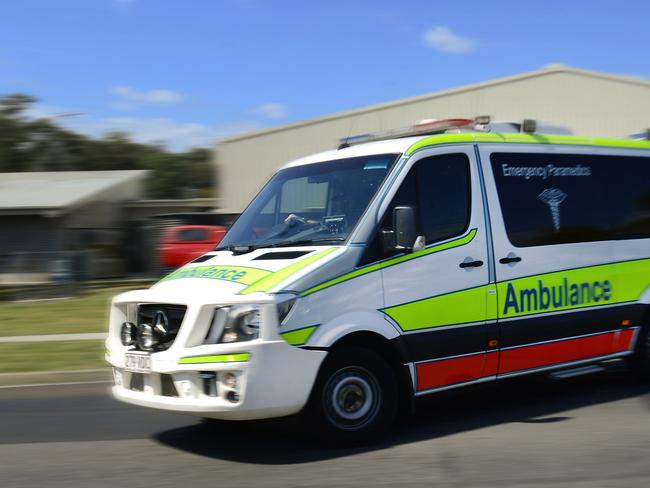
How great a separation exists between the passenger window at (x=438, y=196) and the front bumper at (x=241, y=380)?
4.16ft

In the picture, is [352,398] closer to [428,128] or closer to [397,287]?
[397,287]

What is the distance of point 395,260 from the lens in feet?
19.6

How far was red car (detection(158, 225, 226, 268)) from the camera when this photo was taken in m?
22.2

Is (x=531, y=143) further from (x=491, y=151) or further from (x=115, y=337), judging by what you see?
(x=115, y=337)

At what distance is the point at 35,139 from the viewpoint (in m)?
53.7

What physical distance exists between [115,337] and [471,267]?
279 cm

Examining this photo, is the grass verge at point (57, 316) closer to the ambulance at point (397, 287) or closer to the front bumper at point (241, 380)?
the ambulance at point (397, 287)

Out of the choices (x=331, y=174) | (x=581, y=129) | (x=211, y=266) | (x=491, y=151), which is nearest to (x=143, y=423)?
(x=211, y=266)

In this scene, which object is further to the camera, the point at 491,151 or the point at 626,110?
the point at 626,110

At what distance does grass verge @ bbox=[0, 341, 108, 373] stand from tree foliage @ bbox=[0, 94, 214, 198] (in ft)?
118

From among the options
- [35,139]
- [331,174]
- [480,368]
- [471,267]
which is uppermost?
[35,139]

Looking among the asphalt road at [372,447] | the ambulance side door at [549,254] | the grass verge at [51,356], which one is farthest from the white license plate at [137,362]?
the grass verge at [51,356]

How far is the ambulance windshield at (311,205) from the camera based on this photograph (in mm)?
6145

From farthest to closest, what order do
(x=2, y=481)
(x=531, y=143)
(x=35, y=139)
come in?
1. (x=35, y=139)
2. (x=531, y=143)
3. (x=2, y=481)
